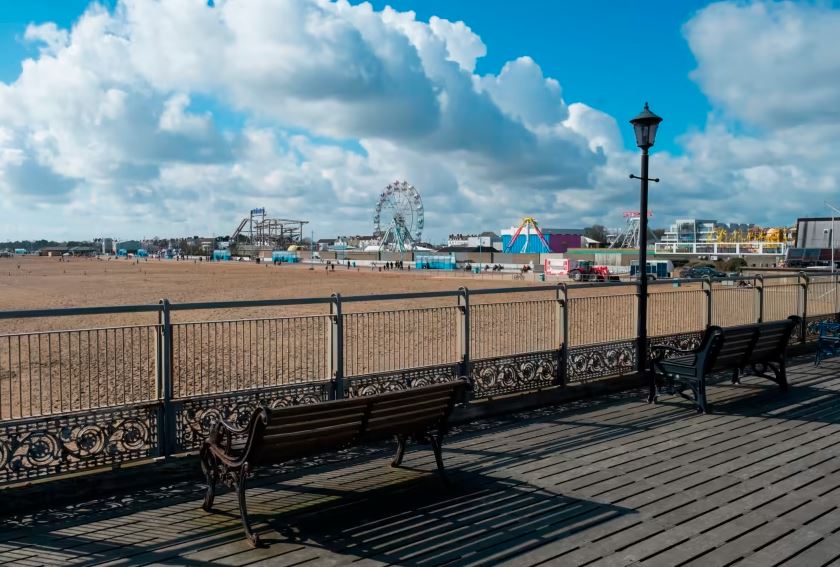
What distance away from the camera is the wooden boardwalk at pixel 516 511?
4129mm

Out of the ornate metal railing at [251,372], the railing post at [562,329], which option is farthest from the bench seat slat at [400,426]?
the railing post at [562,329]

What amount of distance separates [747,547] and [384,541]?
2321 millimetres

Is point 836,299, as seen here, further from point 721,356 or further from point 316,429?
point 316,429

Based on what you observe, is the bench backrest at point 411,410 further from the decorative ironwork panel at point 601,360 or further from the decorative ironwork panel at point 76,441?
the decorative ironwork panel at point 601,360

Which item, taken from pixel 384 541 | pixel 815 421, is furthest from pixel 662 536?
pixel 815 421

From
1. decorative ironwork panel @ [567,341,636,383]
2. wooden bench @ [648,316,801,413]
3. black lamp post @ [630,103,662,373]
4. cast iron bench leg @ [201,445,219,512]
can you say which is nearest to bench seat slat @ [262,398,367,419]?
cast iron bench leg @ [201,445,219,512]

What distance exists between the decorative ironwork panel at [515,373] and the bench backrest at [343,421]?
238 cm

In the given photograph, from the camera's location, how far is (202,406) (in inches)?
230

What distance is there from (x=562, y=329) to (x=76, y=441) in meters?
5.86

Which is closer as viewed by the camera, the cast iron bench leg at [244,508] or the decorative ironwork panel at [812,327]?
the cast iron bench leg at [244,508]

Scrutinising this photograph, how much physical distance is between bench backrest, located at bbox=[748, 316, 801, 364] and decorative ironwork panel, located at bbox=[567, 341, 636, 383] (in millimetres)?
1637

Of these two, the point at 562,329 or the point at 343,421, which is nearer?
the point at 343,421

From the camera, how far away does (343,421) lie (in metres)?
4.74

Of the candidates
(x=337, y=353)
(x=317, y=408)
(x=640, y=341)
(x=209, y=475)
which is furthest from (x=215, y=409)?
(x=640, y=341)
